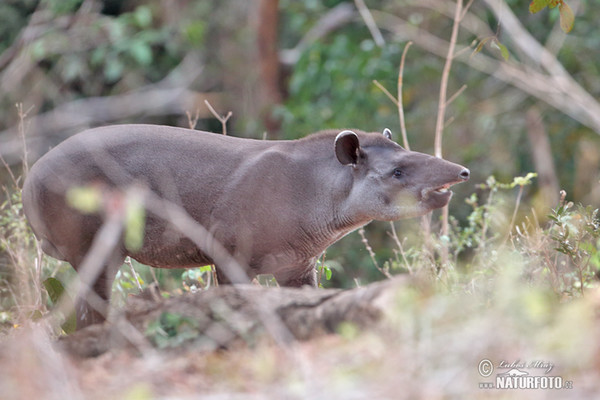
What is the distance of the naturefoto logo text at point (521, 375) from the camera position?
163 inches

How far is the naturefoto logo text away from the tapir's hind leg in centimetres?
312

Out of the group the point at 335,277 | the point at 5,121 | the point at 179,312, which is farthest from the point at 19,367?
the point at 5,121

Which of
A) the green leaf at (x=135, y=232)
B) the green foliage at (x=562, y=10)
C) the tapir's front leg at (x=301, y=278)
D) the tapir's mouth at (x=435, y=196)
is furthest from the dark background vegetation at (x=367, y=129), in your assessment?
the tapir's front leg at (x=301, y=278)

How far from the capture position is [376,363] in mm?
4172

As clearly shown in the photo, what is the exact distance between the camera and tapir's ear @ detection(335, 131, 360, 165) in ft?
22.3

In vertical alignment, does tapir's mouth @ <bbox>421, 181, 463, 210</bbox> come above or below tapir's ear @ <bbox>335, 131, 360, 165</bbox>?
below

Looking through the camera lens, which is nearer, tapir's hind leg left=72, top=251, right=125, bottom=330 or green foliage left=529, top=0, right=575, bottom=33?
green foliage left=529, top=0, right=575, bottom=33

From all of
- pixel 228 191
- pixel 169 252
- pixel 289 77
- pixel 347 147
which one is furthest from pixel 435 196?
pixel 289 77

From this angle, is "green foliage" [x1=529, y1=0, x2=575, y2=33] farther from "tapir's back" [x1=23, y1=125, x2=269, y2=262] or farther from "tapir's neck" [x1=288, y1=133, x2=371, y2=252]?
"tapir's back" [x1=23, y1=125, x2=269, y2=262]

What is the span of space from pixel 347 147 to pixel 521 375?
3.01 m

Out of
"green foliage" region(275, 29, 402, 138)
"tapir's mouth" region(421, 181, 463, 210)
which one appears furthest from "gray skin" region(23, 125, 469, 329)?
"green foliage" region(275, 29, 402, 138)

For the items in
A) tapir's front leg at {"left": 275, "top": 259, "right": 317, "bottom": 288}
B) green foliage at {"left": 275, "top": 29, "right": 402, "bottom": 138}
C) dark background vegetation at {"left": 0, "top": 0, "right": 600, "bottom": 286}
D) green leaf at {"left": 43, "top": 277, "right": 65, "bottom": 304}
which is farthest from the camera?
dark background vegetation at {"left": 0, "top": 0, "right": 600, "bottom": 286}

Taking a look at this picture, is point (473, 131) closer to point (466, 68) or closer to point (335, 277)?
point (466, 68)

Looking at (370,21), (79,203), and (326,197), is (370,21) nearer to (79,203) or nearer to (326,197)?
(326,197)
